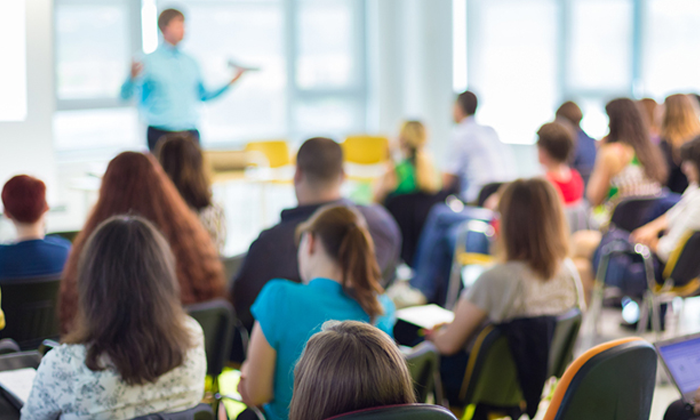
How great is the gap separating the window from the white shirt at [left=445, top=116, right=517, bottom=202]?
3595 mm

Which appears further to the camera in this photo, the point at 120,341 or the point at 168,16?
the point at 168,16

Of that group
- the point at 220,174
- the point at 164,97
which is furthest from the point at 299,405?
the point at 220,174

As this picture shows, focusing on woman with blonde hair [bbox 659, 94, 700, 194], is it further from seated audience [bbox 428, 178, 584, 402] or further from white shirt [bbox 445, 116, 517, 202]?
seated audience [bbox 428, 178, 584, 402]

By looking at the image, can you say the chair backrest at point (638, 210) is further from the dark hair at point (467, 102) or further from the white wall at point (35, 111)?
the white wall at point (35, 111)

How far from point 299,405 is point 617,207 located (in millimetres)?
3251

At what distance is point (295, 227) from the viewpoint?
277cm

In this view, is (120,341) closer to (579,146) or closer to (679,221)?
(679,221)

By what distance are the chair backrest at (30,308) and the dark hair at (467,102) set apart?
3713 mm

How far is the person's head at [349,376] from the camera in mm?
1109

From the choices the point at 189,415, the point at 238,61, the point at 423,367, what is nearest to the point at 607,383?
the point at 423,367

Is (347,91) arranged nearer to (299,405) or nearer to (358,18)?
(358,18)

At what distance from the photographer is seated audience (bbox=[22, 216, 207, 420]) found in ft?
5.12

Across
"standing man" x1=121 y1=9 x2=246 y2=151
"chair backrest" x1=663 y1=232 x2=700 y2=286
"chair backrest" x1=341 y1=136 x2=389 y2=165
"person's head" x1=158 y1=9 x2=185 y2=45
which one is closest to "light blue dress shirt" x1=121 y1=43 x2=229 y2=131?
"standing man" x1=121 y1=9 x2=246 y2=151

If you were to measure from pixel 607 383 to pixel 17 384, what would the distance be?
1346mm
